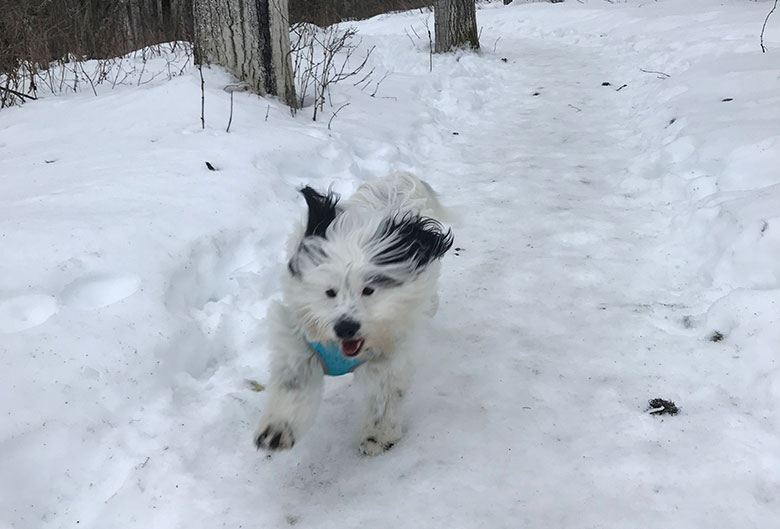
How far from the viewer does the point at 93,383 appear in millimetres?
2553

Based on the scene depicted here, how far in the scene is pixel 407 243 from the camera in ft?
8.27

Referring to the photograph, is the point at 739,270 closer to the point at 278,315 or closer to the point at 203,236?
the point at 278,315

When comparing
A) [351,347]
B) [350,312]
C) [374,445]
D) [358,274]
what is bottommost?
[374,445]

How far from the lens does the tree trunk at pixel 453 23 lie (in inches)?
402

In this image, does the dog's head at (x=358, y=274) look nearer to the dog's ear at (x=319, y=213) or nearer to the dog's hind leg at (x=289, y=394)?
the dog's ear at (x=319, y=213)

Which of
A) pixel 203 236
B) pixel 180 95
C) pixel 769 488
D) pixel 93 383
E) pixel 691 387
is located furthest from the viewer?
pixel 180 95

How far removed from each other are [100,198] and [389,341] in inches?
90.5

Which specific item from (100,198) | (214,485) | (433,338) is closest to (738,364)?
(433,338)

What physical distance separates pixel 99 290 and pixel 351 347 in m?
1.46

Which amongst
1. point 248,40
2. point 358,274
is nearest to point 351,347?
point 358,274

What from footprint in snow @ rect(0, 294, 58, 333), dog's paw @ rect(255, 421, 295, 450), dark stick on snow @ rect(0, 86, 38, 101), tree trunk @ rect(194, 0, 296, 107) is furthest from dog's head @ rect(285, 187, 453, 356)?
dark stick on snow @ rect(0, 86, 38, 101)

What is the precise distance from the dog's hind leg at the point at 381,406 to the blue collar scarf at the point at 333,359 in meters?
0.10

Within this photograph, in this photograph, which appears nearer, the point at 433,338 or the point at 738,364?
the point at 738,364

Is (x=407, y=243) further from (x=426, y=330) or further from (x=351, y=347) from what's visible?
(x=426, y=330)
